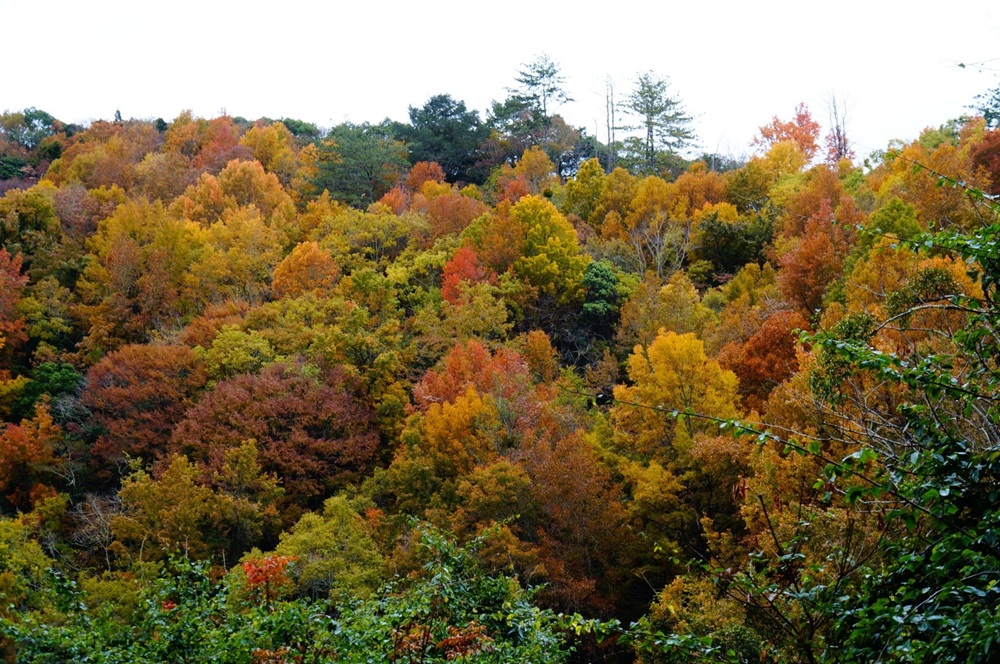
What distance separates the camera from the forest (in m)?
5.92

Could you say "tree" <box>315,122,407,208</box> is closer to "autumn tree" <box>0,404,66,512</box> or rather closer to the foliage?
"autumn tree" <box>0,404,66,512</box>

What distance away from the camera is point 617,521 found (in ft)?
77.4

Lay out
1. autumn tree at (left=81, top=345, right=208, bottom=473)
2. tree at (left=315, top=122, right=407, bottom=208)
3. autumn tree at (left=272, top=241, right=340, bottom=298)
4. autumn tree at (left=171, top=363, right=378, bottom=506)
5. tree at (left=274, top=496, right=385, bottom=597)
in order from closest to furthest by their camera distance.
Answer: tree at (left=274, top=496, right=385, bottom=597) → autumn tree at (left=171, top=363, right=378, bottom=506) → autumn tree at (left=81, top=345, right=208, bottom=473) → autumn tree at (left=272, top=241, right=340, bottom=298) → tree at (left=315, top=122, right=407, bottom=208)

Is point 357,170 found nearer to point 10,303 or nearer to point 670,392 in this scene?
point 10,303

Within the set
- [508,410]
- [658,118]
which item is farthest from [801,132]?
[508,410]

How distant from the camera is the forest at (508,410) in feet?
19.4

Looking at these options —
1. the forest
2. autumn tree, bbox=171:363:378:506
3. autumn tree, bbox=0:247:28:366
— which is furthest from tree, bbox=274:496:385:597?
autumn tree, bbox=0:247:28:366

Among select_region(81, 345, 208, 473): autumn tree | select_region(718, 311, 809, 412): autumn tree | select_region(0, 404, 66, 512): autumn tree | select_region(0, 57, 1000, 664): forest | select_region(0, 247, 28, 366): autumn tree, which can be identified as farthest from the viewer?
select_region(0, 247, 28, 366): autumn tree

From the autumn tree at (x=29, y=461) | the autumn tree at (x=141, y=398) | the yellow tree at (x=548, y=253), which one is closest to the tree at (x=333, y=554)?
the autumn tree at (x=141, y=398)

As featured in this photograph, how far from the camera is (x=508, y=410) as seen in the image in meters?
26.9

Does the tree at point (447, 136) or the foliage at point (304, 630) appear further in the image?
the tree at point (447, 136)

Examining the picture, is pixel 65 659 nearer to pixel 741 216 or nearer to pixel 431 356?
pixel 431 356

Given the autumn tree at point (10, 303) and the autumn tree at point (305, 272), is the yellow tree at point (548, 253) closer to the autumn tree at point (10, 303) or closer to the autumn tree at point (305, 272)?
the autumn tree at point (305, 272)

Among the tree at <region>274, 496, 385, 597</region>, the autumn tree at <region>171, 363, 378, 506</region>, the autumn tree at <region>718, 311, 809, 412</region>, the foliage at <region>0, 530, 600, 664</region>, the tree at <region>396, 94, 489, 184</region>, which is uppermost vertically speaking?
the tree at <region>396, 94, 489, 184</region>
